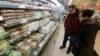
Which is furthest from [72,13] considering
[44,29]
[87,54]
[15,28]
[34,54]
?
[15,28]

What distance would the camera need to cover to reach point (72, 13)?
4398 mm

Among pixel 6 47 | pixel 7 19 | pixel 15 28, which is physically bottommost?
pixel 6 47

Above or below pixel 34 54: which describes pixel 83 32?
above

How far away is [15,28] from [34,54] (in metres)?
0.60

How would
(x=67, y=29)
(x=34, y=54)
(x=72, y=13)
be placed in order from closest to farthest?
(x=34, y=54) < (x=72, y=13) < (x=67, y=29)

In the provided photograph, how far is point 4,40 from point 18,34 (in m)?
0.42

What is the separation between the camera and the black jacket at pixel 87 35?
2605mm

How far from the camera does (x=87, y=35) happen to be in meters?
2.61

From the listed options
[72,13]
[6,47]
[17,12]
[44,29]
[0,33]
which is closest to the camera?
[0,33]

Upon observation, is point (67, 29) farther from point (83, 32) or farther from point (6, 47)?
point (6, 47)

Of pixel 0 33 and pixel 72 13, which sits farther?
pixel 72 13

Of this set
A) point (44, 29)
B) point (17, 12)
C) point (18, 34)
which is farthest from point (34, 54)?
point (44, 29)

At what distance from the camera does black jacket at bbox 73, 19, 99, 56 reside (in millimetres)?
2605

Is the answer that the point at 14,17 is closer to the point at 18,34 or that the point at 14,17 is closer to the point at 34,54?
the point at 18,34
